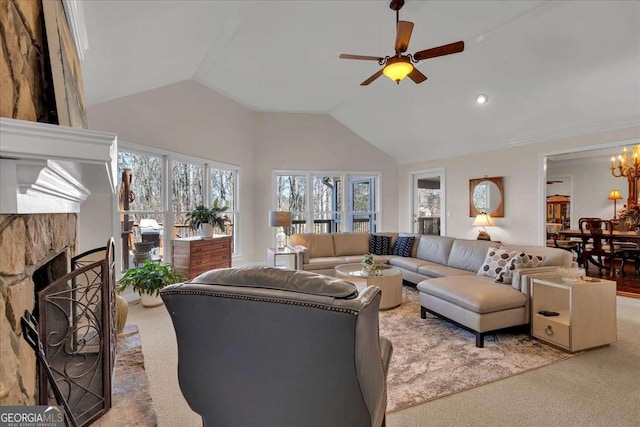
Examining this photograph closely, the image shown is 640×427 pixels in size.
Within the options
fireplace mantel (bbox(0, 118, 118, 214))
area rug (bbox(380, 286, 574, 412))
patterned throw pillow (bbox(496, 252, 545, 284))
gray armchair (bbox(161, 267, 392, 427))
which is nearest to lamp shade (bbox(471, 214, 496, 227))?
patterned throw pillow (bbox(496, 252, 545, 284))

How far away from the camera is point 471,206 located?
5938mm

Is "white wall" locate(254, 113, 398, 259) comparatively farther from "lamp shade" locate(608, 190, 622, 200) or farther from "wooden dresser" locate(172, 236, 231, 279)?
"lamp shade" locate(608, 190, 622, 200)

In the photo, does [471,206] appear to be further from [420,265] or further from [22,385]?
[22,385]

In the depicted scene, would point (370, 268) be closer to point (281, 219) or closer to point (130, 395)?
point (281, 219)

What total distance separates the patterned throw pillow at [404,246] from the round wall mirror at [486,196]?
145 centimetres

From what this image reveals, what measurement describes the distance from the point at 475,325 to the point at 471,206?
3610 mm

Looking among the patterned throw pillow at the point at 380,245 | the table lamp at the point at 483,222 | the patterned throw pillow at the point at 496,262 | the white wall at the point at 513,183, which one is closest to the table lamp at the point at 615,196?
the white wall at the point at 513,183

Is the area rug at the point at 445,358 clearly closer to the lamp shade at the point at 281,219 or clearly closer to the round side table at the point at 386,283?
the round side table at the point at 386,283

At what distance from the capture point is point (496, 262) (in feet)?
11.7

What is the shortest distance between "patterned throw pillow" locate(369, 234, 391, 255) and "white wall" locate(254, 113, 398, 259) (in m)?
1.56

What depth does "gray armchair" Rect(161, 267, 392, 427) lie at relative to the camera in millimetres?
1125

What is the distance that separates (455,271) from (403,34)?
297cm

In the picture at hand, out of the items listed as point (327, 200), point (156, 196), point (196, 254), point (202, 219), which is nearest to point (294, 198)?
point (327, 200)

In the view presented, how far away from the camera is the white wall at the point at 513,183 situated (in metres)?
4.69
